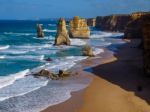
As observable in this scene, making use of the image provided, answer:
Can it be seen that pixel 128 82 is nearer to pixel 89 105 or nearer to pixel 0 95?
pixel 89 105

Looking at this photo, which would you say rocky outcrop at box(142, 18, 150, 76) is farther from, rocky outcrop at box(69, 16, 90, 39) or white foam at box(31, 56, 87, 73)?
rocky outcrop at box(69, 16, 90, 39)

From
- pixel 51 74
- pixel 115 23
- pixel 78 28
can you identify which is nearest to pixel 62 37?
pixel 78 28

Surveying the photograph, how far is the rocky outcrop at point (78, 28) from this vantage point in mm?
80875

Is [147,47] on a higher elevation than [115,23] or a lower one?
higher

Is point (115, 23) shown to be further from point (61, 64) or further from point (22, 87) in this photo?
point (22, 87)

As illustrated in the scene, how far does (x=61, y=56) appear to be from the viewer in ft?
159

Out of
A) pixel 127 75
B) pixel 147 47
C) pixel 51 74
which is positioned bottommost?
pixel 127 75

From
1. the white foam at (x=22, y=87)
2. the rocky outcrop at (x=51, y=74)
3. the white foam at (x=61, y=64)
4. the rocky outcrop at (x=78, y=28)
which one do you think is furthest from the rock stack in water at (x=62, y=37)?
the white foam at (x=22, y=87)

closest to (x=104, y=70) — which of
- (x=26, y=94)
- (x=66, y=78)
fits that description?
(x=66, y=78)

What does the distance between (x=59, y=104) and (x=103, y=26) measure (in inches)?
4502

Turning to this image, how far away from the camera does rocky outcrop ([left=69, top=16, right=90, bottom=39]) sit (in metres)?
80.9

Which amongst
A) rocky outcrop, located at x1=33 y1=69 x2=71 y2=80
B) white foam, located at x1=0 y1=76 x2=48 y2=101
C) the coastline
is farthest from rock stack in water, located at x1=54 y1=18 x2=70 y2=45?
white foam, located at x1=0 y1=76 x2=48 y2=101

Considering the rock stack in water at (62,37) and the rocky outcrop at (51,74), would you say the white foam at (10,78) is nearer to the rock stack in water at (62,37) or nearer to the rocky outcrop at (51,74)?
the rocky outcrop at (51,74)

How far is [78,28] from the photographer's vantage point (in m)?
81.9
